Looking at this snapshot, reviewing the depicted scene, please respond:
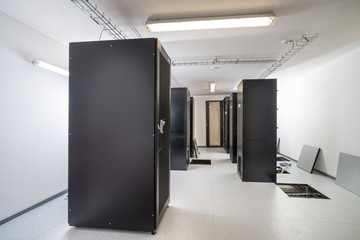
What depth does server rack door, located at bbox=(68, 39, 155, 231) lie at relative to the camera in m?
2.12

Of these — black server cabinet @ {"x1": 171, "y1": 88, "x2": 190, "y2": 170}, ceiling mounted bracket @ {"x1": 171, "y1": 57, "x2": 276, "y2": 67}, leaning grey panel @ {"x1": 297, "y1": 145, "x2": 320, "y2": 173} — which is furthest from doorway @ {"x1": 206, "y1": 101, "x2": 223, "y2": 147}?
ceiling mounted bracket @ {"x1": 171, "y1": 57, "x2": 276, "y2": 67}

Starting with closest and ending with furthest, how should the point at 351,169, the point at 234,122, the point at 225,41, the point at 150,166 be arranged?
1. the point at 150,166
2. the point at 225,41
3. the point at 351,169
4. the point at 234,122

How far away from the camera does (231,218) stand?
255 cm

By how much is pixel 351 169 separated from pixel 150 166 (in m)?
4.19

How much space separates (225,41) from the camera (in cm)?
341

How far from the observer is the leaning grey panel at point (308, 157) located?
4836mm

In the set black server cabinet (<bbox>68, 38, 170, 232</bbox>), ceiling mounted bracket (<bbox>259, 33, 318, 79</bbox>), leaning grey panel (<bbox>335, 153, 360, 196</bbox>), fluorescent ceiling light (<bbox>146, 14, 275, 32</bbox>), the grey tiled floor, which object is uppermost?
ceiling mounted bracket (<bbox>259, 33, 318, 79</bbox>)

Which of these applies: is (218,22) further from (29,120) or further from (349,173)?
(349,173)

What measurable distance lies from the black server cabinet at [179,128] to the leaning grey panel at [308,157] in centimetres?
336

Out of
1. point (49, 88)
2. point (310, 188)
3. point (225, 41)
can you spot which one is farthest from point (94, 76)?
point (310, 188)

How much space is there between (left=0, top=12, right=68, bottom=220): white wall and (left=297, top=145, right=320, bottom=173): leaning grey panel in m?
5.92

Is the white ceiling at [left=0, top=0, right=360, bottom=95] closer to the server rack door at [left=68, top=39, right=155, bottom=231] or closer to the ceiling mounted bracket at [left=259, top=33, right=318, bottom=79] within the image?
the ceiling mounted bracket at [left=259, top=33, right=318, bottom=79]

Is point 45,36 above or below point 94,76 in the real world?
above

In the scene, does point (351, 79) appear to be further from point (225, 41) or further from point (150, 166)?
point (150, 166)
